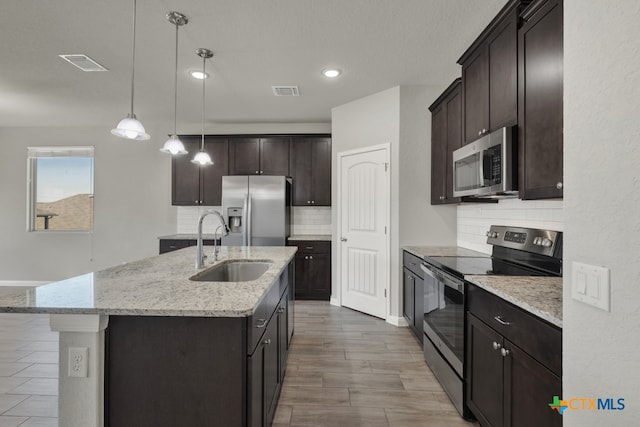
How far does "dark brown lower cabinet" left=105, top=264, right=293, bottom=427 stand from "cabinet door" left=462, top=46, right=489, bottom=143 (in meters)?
2.07

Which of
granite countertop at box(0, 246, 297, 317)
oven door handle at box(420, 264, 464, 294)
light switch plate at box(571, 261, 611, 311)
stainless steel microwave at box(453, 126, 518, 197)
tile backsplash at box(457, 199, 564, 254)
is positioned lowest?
oven door handle at box(420, 264, 464, 294)

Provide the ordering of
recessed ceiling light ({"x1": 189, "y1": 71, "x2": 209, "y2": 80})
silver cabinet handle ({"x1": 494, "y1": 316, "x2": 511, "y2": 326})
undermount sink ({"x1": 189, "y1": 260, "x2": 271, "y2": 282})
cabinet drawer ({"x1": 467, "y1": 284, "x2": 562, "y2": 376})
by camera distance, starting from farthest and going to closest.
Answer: recessed ceiling light ({"x1": 189, "y1": 71, "x2": 209, "y2": 80}) → undermount sink ({"x1": 189, "y1": 260, "x2": 271, "y2": 282}) → silver cabinet handle ({"x1": 494, "y1": 316, "x2": 511, "y2": 326}) → cabinet drawer ({"x1": 467, "y1": 284, "x2": 562, "y2": 376})

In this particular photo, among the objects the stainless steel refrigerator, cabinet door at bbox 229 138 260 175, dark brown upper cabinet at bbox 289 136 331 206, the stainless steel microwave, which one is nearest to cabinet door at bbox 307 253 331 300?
the stainless steel refrigerator

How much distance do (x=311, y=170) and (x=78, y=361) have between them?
3.90m

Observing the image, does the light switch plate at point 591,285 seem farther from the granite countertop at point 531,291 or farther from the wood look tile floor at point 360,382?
the wood look tile floor at point 360,382

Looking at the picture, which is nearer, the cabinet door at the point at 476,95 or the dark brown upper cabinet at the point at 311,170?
the cabinet door at the point at 476,95

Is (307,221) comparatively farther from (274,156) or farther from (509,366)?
(509,366)

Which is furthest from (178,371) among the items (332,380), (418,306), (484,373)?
(418,306)

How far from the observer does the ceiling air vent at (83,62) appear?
2.95m

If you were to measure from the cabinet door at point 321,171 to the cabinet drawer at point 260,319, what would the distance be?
2.90 meters

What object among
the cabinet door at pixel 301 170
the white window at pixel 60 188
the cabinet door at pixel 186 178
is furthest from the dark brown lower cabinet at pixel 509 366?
the white window at pixel 60 188

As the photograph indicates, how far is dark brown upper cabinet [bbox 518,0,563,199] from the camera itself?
1542 mm

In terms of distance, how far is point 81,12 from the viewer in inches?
90.6

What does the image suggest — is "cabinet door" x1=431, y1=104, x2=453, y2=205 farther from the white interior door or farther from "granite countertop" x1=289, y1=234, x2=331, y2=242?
"granite countertop" x1=289, y1=234, x2=331, y2=242
